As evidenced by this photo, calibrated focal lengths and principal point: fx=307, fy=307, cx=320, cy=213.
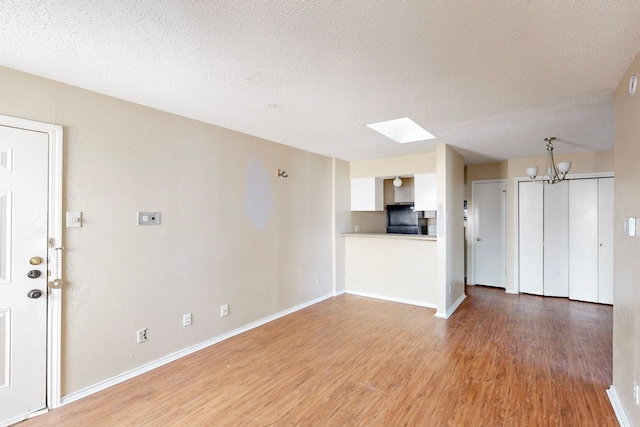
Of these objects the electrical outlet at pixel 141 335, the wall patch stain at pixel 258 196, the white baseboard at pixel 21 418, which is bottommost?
the white baseboard at pixel 21 418

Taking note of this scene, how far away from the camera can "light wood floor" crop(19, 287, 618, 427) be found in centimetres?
210

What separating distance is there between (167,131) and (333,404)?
2.71 metres

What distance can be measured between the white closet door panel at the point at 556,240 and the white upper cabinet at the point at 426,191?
2054 mm

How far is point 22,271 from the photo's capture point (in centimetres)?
208

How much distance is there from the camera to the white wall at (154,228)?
7.47 ft

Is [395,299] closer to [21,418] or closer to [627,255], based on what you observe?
[627,255]

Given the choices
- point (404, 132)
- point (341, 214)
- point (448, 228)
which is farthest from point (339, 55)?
point (341, 214)

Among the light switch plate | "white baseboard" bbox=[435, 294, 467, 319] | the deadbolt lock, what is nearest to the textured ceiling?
the light switch plate

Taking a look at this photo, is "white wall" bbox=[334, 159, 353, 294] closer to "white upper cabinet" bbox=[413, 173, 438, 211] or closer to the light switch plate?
"white upper cabinet" bbox=[413, 173, 438, 211]

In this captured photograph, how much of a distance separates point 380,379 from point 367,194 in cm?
330

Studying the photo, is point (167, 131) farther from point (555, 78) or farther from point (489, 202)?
point (489, 202)

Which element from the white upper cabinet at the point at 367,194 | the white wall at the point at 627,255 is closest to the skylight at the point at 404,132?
the white upper cabinet at the point at 367,194

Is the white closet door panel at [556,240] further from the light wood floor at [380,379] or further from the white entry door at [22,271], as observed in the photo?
the white entry door at [22,271]

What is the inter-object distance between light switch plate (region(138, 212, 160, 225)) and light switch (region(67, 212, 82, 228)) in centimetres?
43
